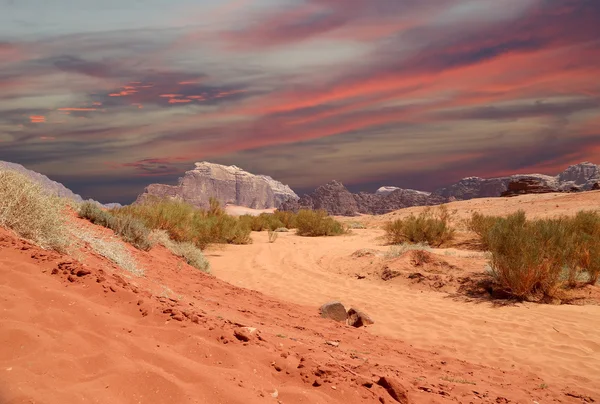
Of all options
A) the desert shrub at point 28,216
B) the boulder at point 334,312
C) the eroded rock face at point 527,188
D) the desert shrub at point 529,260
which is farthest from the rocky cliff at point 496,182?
the desert shrub at point 28,216

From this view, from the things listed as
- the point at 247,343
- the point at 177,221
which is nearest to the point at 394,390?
the point at 247,343

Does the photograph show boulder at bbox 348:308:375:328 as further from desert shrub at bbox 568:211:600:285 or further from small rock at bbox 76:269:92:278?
desert shrub at bbox 568:211:600:285

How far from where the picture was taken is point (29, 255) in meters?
5.34

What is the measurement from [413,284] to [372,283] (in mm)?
1240

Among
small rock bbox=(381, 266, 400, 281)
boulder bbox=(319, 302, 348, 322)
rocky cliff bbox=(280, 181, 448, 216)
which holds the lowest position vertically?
rocky cliff bbox=(280, 181, 448, 216)

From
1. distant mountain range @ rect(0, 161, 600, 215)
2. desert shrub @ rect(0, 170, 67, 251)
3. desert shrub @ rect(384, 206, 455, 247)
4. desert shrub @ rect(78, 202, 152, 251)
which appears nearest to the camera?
desert shrub @ rect(0, 170, 67, 251)

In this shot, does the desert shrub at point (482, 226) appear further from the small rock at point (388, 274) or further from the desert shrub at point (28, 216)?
the desert shrub at point (28, 216)

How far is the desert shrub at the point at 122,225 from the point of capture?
11.1 m

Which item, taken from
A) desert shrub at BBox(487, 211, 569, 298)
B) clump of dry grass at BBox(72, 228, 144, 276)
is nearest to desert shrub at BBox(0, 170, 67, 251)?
clump of dry grass at BBox(72, 228, 144, 276)

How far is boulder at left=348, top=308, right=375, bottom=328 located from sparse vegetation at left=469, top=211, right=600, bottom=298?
4094mm

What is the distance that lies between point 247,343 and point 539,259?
27.6ft

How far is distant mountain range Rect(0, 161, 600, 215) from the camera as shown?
73856mm

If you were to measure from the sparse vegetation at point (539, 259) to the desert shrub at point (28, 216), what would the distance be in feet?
31.4

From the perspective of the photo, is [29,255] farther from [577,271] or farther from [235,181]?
[235,181]
